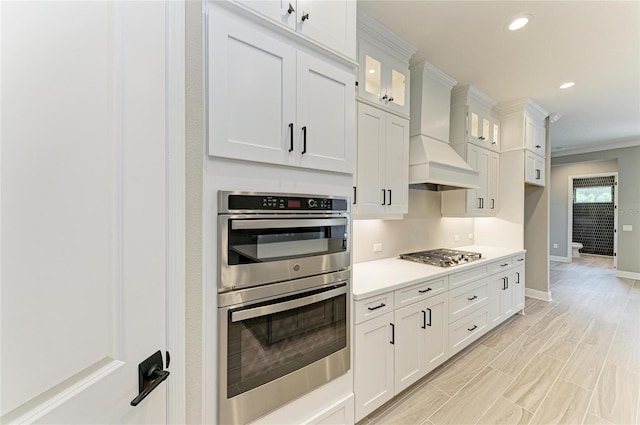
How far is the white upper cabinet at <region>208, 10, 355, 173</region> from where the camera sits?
1.14 m

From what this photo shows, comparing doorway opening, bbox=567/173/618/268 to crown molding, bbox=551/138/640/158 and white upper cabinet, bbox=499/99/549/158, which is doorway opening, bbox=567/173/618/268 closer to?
crown molding, bbox=551/138/640/158

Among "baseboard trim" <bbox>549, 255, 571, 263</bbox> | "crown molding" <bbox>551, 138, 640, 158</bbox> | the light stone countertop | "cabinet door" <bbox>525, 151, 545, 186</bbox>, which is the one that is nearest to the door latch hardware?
the light stone countertop

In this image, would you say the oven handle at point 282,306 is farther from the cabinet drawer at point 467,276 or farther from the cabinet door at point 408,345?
the cabinet drawer at point 467,276

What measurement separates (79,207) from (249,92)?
89 cm

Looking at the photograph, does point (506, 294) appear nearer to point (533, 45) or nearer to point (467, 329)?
point (467, 329)

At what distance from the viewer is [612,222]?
7.56 meters

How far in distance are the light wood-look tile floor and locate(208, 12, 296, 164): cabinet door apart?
2.01 meters

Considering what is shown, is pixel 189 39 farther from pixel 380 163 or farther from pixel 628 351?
pixel 628 351

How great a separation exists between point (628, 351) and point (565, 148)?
5.59 m

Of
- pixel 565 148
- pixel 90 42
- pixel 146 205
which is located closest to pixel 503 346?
pixel 146 205

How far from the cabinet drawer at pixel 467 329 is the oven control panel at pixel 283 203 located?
1.81 metres

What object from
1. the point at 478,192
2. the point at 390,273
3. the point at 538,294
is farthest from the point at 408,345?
the point at 538,294

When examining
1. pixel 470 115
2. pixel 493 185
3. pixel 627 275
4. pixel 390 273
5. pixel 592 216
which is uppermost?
pixel 470 115

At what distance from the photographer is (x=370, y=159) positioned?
85.0 inches
